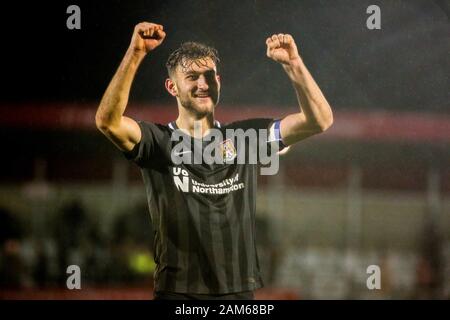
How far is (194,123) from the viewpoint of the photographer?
11.3 feet

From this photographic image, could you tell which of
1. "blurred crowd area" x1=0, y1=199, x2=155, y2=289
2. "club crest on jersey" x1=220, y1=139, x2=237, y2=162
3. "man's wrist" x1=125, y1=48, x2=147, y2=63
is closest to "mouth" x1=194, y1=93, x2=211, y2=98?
"club crest on jersey" x1=220, y1=139, x2=237, y2=162

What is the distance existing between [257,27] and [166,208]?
1.25 meters

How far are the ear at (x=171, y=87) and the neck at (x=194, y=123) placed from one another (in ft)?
0.41

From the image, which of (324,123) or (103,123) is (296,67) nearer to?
(324,123)

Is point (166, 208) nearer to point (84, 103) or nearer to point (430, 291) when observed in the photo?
point (84, 103)

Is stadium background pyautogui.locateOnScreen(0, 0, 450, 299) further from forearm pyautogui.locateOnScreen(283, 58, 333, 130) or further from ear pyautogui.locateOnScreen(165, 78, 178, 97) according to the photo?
forearm pyautogui.locateOnScreen(283, 58, 333, 130)

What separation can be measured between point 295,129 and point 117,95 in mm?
979

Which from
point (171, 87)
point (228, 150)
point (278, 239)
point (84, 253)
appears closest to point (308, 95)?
point (228, 150)

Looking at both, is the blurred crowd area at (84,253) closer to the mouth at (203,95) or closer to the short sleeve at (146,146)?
the short sleeve at (146,146)

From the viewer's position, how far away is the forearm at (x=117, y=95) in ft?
10.3

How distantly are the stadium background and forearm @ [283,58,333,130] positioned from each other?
1.12 feet

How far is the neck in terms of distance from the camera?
3451mm

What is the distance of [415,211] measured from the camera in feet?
28.8

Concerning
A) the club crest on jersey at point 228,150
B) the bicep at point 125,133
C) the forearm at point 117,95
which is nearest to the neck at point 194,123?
the club crest on jersey at point 228,150
